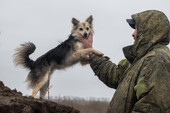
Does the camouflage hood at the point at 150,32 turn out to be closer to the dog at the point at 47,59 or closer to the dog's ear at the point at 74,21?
the dog at the point at 47,59

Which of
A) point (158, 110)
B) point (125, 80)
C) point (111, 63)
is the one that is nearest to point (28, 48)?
point (111, 63)

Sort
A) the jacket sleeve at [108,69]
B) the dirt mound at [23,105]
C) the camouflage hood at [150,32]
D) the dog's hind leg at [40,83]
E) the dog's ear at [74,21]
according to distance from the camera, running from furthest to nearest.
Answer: the dog's ear at [74,21]
the dog's hind leg at [40,83]
the jacket sleeve at [108,69]
the dirt mound at [23,105]
the camouflage hood at [150,32]

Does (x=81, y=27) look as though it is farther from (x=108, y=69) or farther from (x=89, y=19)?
(x=108, y=69)

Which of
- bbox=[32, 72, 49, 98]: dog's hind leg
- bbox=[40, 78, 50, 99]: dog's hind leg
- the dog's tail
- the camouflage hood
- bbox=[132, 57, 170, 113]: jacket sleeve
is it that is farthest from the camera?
the dog's tail

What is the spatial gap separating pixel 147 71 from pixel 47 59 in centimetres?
491

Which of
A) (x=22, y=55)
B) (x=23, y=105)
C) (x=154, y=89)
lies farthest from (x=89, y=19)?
(x=154, y=89)

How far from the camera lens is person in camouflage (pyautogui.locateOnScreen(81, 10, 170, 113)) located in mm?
2586

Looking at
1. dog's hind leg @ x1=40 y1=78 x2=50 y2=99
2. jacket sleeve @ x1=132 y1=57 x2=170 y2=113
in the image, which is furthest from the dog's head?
jacket sleeve @ x1=132 y1=57 x2=170 y2=113

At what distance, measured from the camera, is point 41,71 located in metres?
7.31

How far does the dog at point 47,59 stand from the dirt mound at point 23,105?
2.89 meters

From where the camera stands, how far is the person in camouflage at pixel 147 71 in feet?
8.48

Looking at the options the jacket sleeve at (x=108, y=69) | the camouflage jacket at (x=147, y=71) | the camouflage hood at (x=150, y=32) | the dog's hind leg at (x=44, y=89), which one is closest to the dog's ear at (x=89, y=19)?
the dog's hind leg at (x=44, y=89)

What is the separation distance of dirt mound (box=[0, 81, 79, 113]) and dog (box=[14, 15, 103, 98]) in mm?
2891

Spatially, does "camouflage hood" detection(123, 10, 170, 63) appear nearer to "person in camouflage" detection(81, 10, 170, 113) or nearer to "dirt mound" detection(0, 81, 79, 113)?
"person in camouflage" detection(81, 10, 170, 113)
